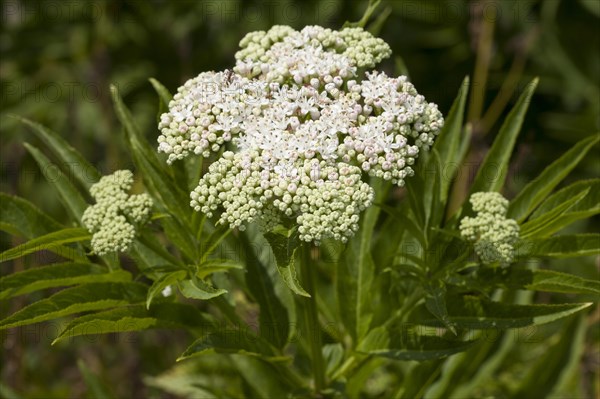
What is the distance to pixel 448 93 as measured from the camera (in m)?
5.95

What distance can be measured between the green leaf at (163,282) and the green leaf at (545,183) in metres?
1.29

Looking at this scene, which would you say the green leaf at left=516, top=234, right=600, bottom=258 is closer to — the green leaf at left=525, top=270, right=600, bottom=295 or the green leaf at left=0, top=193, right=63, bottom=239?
the green leaf at left=525, top=270, right=600, bottom=295

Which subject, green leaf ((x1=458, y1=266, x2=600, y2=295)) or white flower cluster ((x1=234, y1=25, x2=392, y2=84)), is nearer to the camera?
green leaf ((x1=458, y1=266, x2=600, y2=295))

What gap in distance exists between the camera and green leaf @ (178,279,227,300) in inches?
95.4

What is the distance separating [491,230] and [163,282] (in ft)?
3.69

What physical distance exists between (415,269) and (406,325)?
0.85 feet

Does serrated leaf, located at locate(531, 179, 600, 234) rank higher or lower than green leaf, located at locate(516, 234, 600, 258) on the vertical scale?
higher

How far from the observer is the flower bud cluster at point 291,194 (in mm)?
2385

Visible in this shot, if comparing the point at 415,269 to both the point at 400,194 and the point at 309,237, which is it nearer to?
the point at 309,237

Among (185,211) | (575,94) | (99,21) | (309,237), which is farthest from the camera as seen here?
(99,21)

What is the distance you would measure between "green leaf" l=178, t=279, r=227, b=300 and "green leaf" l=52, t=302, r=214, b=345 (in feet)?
0.71

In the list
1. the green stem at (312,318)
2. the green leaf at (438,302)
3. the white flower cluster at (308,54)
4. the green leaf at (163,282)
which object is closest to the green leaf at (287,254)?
the green stem at (312,318)

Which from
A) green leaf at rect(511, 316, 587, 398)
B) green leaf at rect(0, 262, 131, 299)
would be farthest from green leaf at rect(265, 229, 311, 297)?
green leaf at rect(511, 316, 587, 398)

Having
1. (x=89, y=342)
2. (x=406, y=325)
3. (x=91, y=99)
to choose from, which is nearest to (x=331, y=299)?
(x=406, y=325)
